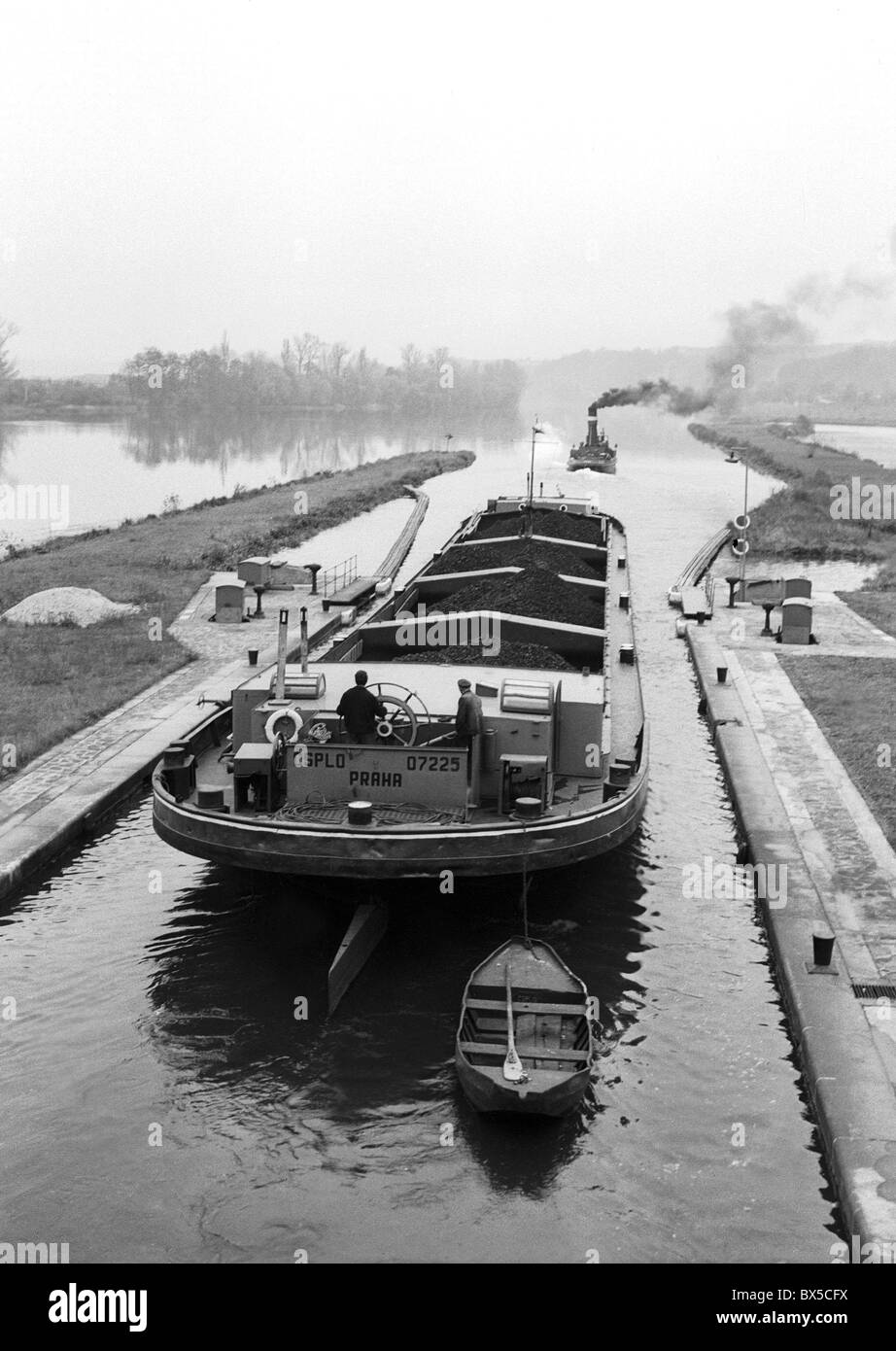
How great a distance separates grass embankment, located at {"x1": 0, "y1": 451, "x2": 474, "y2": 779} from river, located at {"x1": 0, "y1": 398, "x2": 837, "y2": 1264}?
6.35 m

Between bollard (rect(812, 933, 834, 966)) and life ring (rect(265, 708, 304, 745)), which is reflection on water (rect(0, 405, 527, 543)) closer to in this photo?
life ring (rect(265, 708, 304, 745))

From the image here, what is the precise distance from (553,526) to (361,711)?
83.3 ft

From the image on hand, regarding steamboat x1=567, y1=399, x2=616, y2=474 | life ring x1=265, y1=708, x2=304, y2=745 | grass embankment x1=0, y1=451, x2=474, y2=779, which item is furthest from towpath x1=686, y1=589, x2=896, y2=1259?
steamboat x1=567, y1=399, x2=616, y2=474

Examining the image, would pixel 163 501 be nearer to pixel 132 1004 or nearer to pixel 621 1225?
pixel 132 1004

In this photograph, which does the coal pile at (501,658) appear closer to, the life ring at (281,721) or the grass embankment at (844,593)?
the life ring at (281,721)

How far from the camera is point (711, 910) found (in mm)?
18078

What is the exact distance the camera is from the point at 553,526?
41500 mm

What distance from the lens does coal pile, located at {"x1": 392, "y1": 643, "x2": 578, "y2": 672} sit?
2141 cm

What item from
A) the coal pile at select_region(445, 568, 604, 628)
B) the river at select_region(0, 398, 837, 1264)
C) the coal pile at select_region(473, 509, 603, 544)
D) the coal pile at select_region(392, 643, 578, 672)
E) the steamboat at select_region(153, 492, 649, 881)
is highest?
the coal pile at select_region(473, 509, 603, 544)

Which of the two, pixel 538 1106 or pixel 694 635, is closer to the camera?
pixel 538 1106

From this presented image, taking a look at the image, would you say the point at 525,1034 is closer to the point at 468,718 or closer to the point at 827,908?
the point at 468,718

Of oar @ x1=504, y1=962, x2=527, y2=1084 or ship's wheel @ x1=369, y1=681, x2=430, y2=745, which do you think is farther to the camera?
ship's wheel @ x1=369, y1=681, x2=430, y2=745
